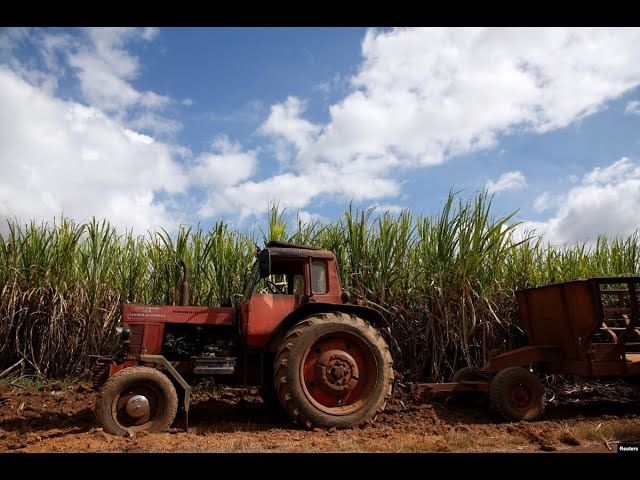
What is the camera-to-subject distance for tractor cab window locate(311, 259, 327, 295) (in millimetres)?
5163

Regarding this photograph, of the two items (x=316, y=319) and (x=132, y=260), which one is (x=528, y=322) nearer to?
(x=316, y=319)

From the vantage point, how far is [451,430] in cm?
468

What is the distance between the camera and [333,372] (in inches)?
188

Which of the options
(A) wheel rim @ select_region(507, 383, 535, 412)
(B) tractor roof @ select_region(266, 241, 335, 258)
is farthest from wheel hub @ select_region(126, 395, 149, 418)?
(A) wheel rim @ select_region(507, 383, 535, 412)

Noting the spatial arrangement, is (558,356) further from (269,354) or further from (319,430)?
(269,354)

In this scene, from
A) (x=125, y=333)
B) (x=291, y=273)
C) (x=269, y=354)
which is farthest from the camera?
(x=291, y=273)

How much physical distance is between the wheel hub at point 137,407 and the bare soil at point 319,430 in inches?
8.2

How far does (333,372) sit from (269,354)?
847 mm

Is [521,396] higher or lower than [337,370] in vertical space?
lower

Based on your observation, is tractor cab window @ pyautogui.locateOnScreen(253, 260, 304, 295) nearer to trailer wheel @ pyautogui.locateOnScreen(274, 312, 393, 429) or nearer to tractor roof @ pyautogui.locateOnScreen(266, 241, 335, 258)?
tractor roof @ pyautogui.locateOnScreen(266, 241, 335, 258)

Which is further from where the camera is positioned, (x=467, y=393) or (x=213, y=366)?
(x=467, y=393)

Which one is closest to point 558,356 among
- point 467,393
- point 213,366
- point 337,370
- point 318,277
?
point 467,393

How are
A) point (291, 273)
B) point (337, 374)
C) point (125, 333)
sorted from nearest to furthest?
1. point (337, 374)
2. point (125, 333)
3. point (291, 273)
